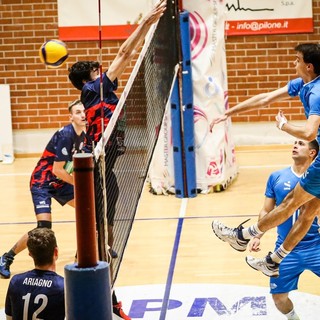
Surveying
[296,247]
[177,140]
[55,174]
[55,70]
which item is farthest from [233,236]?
[55,70]

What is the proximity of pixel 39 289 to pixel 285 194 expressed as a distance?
235 cm

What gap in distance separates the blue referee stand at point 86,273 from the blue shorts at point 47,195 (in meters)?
5.02

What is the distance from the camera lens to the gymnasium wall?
1484cm

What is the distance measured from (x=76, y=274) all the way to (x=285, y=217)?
10.2 ft

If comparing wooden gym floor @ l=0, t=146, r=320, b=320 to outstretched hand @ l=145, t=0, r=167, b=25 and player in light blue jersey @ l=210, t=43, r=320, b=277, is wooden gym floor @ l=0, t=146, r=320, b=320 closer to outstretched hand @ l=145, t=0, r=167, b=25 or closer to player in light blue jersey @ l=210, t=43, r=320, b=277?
player in light blue jersey @ l=210, t=43, r=320, b=277

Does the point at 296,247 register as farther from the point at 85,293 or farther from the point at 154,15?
the point at 85,293

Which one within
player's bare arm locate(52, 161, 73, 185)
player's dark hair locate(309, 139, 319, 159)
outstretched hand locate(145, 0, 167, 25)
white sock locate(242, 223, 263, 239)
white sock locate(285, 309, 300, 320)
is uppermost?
outstretched hand locate(145, 0, 167, 25)

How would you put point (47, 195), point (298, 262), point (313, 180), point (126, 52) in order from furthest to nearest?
point (47, 195), point (126, 52), point (298, 262), point (313, 180)

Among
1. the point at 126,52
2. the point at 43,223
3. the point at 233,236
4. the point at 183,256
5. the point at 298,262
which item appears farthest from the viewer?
the point at 183,256

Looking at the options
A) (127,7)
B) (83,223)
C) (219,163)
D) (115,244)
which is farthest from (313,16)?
(83,223)

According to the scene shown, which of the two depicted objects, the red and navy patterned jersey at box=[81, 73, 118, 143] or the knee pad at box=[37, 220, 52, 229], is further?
the knee pad at box=[37, 220, 52, 229]

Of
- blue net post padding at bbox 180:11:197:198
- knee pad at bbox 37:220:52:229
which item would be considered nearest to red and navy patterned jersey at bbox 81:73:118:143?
knee pad at bbox 37:220:52:229

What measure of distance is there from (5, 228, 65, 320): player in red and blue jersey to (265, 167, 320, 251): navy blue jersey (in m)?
2.17

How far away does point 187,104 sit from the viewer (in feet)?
36.6
